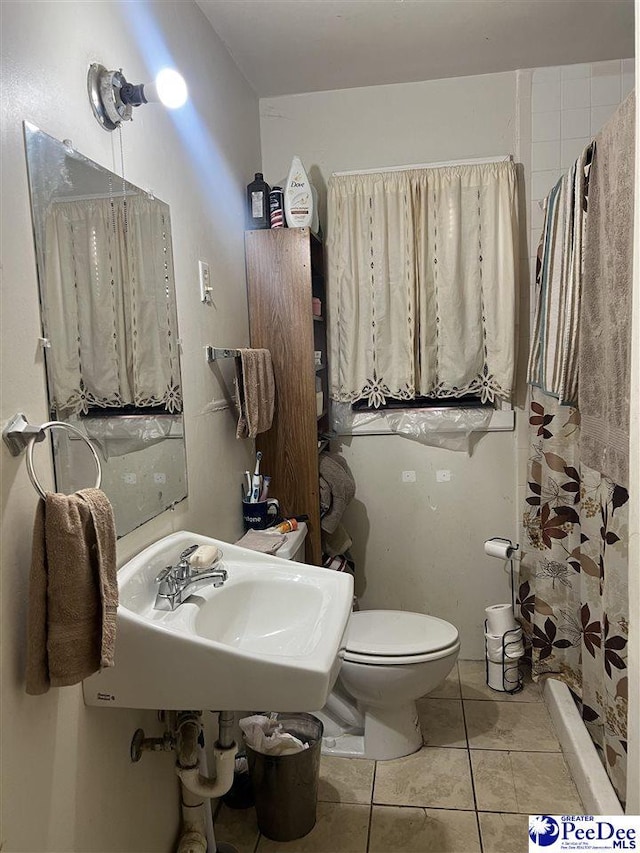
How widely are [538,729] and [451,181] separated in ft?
7.01

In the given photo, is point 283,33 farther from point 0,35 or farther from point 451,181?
point 0,35

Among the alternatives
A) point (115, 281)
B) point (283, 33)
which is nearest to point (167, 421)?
point (115, 281)

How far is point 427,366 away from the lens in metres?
2.70

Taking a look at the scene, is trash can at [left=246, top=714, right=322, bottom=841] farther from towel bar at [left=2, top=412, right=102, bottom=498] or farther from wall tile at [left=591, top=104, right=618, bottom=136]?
wall tile at [left=591, top=104, right=618, bottom=136]

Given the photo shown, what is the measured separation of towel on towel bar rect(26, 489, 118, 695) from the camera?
1.06 m

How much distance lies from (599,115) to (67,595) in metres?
2.63

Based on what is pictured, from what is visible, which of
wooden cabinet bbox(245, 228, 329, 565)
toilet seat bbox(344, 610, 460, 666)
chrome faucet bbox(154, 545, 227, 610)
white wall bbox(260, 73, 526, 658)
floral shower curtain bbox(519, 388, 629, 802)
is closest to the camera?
chrome faucet bbox(154, 545, 227, 610)

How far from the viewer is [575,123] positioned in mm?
2586

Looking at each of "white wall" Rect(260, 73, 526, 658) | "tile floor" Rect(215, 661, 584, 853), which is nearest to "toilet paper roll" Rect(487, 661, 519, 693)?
"tile floor" Rect(215, 661, 584, 853)

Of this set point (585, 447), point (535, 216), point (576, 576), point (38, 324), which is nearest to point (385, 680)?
point (576, 576)

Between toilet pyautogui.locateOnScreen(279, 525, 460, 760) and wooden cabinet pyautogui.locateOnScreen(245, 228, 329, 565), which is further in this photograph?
wooden cabinet pyautogui.locateOnScreen(245, 228, 329, 565)

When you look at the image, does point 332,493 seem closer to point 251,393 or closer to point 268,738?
point 251,393

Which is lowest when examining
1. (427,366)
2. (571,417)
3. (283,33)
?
(571,417)

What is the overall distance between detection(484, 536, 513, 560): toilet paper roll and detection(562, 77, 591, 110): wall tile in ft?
5.81
